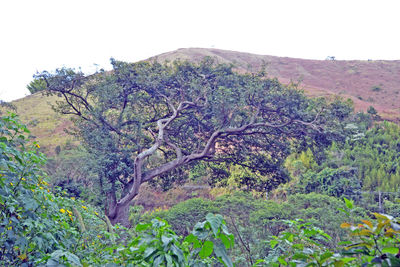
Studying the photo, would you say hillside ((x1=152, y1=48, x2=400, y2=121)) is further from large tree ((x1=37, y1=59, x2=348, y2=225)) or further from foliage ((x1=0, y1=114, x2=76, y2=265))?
foliage ((x1=0, y1=114, x2=76, y2=265))

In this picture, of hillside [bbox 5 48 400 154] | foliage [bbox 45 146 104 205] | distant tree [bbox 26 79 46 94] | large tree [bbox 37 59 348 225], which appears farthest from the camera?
hillside [bbox 5 48 400 154]

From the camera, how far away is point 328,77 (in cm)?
4466

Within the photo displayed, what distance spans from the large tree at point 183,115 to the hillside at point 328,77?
18.6 m

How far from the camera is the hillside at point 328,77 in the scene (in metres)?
31.2

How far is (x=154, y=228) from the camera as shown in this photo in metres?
1.55

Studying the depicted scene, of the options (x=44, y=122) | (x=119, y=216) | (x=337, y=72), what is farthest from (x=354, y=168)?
(x=337, y=72)

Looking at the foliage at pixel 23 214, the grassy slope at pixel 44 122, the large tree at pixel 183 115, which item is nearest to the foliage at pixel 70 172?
the large tree at pixel 183 115

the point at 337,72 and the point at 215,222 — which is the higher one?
the point at 215,222

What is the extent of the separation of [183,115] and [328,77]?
3942cm

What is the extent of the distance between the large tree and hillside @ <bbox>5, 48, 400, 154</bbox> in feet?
60.9

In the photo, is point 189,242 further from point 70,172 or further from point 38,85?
point 38,85

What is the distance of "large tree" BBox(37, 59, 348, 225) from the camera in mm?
8508

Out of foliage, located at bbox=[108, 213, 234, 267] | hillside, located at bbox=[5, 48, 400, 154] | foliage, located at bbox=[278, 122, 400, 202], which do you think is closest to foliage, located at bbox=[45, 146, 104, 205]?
foliage, located at bbox=[278, 122, 400, 202]

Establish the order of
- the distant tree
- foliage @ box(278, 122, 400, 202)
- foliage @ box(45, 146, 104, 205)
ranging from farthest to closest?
foliage @ box(278, 122, 400, 202) < foliage @ box(45, 146, 104, 205) < the distant tree
